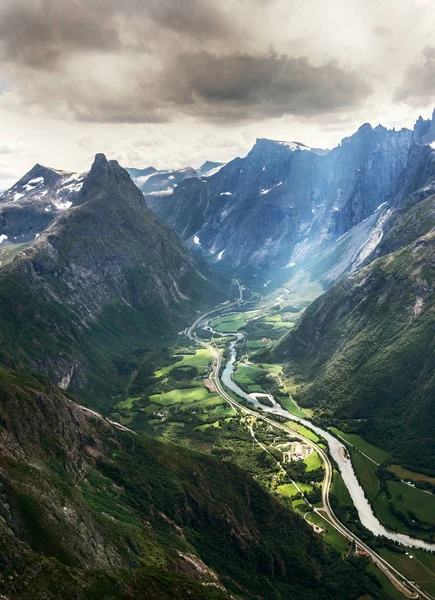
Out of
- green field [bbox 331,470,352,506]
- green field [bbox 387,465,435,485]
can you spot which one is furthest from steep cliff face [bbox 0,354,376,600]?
green field [bbox 387,465,435,485]

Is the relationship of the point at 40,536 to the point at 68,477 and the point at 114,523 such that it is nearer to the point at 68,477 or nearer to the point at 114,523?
the point at 114,523

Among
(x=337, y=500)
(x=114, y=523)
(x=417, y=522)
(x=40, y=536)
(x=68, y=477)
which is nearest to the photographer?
(x=40, y=536)

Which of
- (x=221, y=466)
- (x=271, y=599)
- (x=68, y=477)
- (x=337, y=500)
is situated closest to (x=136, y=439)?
(x=221, y=466)

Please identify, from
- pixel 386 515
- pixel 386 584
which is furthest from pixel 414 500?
pixel 386 584

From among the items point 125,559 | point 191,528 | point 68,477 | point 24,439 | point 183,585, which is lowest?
point 191,528

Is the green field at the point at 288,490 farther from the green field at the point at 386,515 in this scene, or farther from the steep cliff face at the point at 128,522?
the green field at the point at 386,515

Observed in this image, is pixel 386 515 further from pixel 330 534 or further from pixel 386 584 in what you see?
pixel 386 584

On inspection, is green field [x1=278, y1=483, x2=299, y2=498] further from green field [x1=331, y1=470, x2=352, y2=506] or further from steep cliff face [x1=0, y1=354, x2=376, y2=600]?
steep cliff face [x1=0, y1=354, x2=376, y2=600]

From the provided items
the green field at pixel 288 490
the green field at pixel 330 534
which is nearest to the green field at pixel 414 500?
the green field at pixel 330 534
